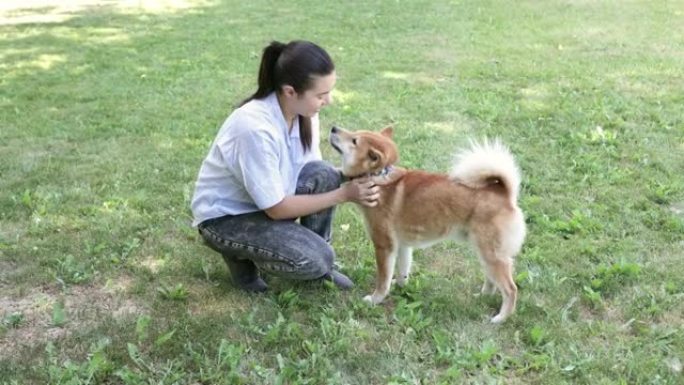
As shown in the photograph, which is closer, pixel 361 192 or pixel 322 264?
pixel 361 192

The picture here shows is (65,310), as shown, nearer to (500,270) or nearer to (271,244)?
(271,244)

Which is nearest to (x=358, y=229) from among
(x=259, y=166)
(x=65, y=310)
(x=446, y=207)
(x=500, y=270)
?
(x=446, y=207)

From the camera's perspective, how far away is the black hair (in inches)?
122

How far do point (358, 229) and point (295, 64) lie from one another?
156 centimetres

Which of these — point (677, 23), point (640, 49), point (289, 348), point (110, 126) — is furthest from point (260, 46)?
point (289, 348)

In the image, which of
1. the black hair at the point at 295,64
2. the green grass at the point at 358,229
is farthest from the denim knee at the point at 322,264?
the black hair at the point at 295,64

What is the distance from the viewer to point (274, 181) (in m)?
3.12

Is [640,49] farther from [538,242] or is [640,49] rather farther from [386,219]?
[386,219]

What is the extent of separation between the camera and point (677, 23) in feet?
35.2

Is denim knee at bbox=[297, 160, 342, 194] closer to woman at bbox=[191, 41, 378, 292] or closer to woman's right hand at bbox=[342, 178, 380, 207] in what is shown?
woman at bbox=[191, 41, 378, 292]

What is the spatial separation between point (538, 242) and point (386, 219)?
1194mm

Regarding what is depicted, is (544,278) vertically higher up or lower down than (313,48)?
lower down

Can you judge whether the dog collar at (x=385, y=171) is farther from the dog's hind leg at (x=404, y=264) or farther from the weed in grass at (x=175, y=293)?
the weed in grass at (x=175, y=293)

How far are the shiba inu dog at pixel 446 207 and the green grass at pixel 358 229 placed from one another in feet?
0.81
